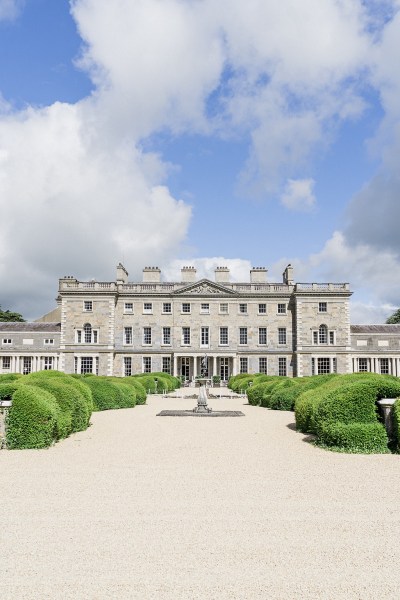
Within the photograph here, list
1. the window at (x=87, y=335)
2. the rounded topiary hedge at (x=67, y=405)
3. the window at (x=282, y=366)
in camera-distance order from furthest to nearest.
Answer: the window at (x=282, y=366), the window at (x=87, y=335), the rounded topiary hedge at (x=67, y=405)

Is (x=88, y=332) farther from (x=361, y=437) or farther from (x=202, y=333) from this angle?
(x=361, y=437)

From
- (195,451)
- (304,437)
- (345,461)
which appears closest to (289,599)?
(345,461)

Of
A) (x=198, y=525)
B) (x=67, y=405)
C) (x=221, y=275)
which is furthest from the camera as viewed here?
(x=221, y=275)

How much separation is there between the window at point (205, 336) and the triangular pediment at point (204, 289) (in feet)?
11.1

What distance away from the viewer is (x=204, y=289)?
1934 inches

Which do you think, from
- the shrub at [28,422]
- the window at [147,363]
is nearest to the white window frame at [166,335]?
the window at [147,363]

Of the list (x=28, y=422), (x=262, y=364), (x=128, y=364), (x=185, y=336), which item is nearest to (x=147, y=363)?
(x=128, y=364)

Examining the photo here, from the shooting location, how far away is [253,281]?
51500mm

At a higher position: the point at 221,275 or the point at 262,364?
the point at 221,275

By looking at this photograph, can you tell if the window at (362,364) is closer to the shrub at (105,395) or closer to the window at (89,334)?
the window at (89,334)

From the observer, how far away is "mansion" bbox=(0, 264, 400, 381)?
47.5m

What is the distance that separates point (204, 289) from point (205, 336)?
451cm

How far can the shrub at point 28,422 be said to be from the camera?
10289mm

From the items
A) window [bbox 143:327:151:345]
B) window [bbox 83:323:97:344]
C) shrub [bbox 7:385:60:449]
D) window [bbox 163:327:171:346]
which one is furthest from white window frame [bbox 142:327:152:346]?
shrub [bbox 7:385:60:449]
